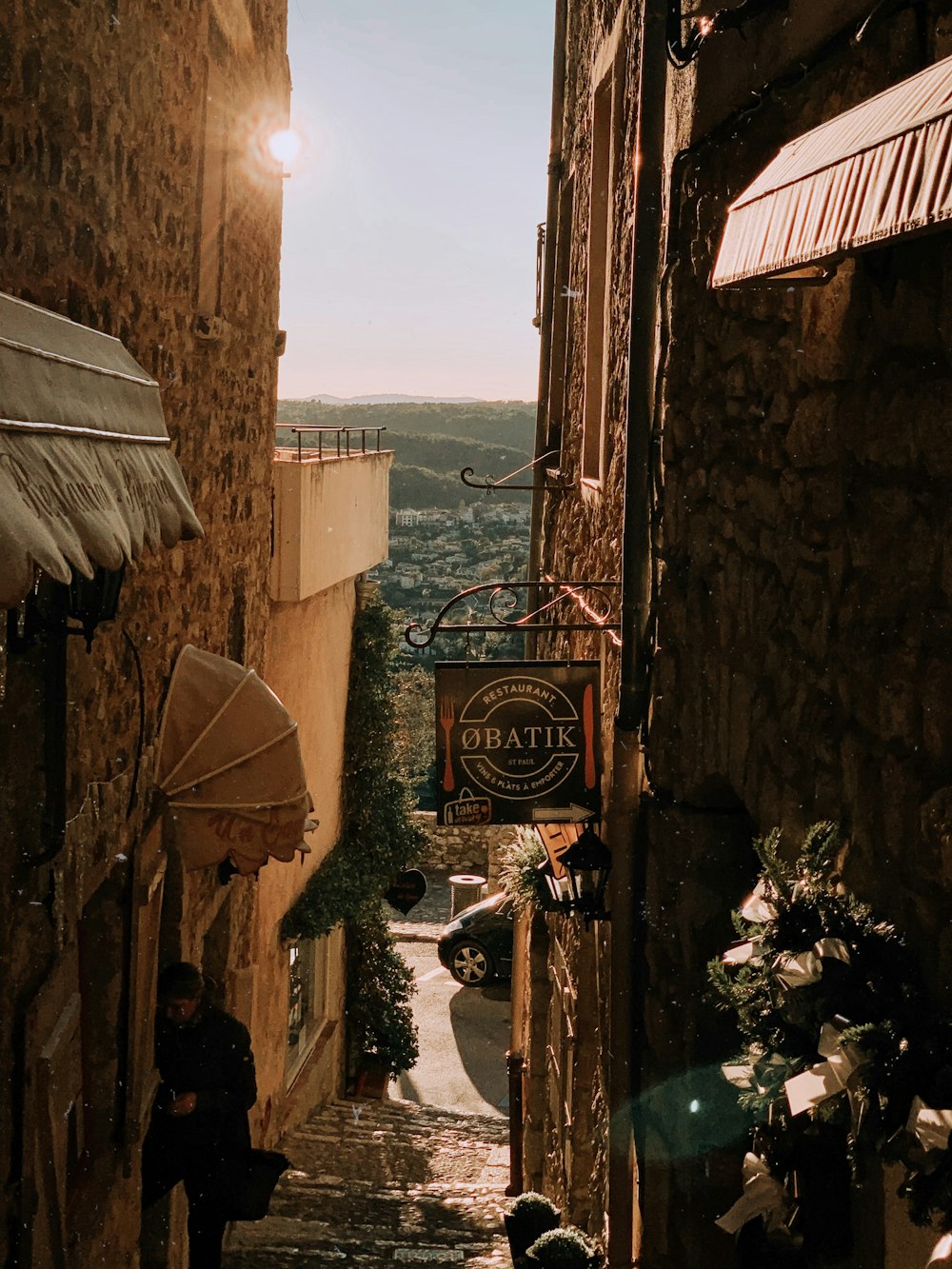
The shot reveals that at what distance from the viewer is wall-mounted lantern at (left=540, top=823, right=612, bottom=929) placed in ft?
19.1

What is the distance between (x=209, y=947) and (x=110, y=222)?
217 inches

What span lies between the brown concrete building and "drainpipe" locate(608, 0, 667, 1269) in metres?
1.85

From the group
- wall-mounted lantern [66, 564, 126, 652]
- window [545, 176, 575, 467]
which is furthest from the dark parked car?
wall-mounted lantern [66, 564, 126, 652]

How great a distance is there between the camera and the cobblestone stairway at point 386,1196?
302 inches

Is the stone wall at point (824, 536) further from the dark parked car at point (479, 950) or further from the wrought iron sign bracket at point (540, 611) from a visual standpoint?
the dark parked car at point (479, 950)

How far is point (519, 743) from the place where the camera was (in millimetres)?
6156

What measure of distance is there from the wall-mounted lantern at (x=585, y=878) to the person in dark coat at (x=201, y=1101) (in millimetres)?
1611

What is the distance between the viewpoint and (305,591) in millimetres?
11906

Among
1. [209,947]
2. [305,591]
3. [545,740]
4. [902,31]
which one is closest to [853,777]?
[902,31]

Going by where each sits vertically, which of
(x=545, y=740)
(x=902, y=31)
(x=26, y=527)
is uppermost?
(x=902, y=31)

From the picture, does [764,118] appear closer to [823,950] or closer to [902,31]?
[902,31]

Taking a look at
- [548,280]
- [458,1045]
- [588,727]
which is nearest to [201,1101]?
[588,727]

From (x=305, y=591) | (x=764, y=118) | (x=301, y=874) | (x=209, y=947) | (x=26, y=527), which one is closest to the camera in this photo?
(x=26, y=527)

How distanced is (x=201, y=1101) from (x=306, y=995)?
7989 millimetres
